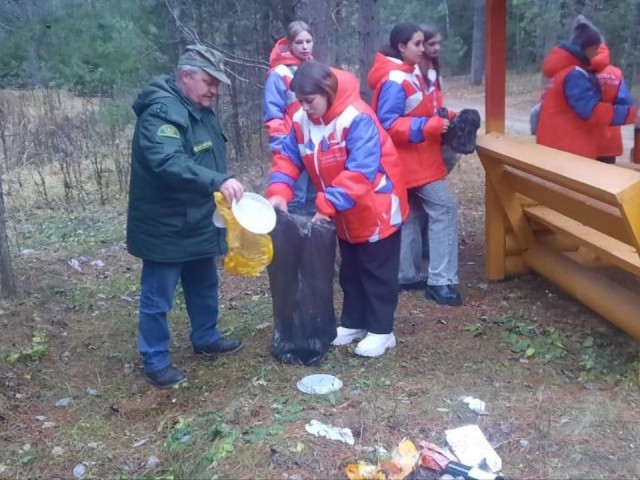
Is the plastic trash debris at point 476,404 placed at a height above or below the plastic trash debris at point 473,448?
below

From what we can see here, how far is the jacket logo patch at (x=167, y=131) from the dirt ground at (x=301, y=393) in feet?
4.58

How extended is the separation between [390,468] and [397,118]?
8.16 feet

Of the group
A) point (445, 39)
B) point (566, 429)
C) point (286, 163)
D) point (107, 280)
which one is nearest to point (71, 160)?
point (107, 280)

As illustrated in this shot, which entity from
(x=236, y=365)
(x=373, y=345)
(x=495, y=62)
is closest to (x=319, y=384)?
(x=373, y=345)

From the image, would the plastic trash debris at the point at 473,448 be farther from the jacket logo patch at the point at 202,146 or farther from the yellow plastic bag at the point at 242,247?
the jacket logo patch at the point at 202,146

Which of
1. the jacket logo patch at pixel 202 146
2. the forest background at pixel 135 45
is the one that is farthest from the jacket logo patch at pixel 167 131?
the forest background at pixel 135 45

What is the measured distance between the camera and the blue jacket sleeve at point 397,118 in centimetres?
485

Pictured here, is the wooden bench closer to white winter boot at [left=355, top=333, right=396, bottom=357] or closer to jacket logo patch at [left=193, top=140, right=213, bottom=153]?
white winter boot at [left=355, top=333, right=396, bottom=357]

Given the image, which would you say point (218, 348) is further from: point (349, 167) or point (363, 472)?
point (363, 472)

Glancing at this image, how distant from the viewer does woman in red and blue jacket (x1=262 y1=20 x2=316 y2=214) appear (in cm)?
533

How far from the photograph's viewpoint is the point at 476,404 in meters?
3.78

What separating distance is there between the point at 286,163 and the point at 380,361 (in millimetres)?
1263

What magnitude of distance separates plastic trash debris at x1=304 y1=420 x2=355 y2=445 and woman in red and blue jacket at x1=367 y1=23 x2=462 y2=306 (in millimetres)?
2016

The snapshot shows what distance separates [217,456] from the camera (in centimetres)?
329
